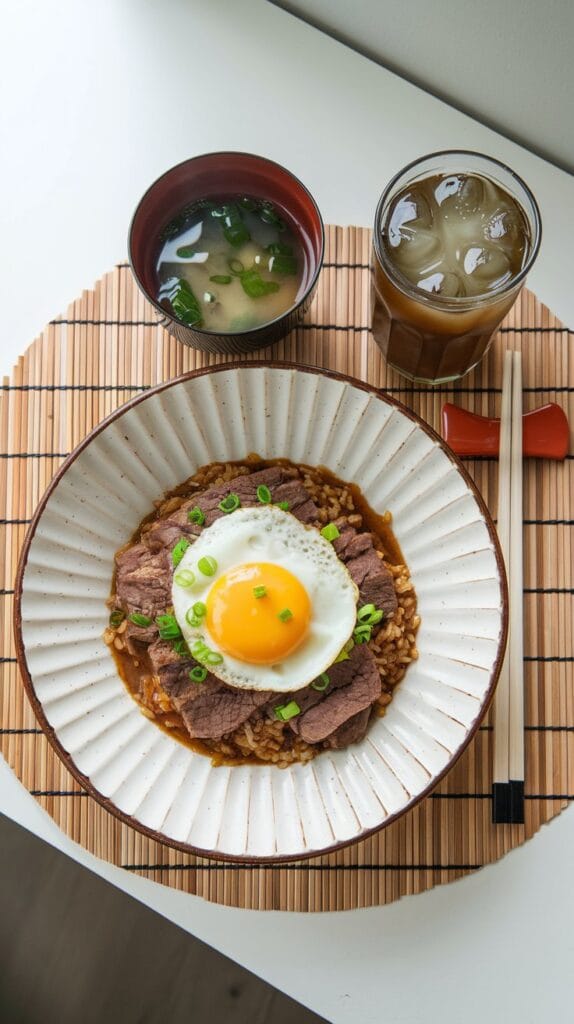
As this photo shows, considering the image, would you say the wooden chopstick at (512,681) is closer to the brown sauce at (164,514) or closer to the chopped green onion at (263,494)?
the brown sauce at (164,514)

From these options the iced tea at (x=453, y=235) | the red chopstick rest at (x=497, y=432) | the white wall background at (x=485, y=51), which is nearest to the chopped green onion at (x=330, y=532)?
the red chopstick rest at (x=497, y=432)

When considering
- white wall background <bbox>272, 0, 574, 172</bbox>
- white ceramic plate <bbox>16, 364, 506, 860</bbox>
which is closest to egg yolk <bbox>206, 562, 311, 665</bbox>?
white ceramic plate <bbox>16, 364, 506, 860</bbox>

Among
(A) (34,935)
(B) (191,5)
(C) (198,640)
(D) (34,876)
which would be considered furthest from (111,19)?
(A) (34,935)

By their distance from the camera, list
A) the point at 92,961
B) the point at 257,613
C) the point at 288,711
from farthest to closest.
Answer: the point at 92,961, the point at 288,711, the point at 257,613

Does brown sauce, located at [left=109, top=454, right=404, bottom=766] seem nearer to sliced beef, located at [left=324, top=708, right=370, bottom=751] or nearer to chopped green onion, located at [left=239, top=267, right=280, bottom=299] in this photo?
sliced beef, located at [left=324, top=708, right=370, bottom=751]

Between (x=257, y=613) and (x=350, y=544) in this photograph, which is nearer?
(x=257, y=613)

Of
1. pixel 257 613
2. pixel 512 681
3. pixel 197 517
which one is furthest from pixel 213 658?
pixel 512 681

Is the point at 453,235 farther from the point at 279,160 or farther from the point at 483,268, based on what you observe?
the point at 279,160

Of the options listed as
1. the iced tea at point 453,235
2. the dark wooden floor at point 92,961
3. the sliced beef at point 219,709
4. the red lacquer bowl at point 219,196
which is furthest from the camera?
the dark wooden floor at point 92,961

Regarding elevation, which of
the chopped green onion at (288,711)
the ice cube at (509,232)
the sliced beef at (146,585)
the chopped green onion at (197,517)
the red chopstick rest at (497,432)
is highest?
the ice cube at (509,232)
